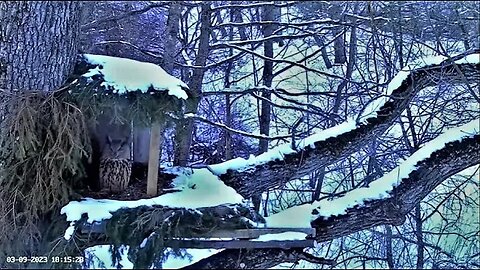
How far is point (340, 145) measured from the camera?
208 centimetres

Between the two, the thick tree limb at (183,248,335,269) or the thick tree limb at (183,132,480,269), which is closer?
the thick tree limb at (183,248,335,269)

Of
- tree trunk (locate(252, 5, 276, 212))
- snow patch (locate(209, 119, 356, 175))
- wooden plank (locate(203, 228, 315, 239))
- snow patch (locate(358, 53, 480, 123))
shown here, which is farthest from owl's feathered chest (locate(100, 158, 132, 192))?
tree trunk (locate(252, 5, 276, 212))

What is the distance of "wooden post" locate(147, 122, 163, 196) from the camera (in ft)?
5.23

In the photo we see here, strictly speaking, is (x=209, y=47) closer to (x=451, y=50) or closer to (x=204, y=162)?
(x=204, y=162)

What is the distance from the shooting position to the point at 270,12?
2.78 meters

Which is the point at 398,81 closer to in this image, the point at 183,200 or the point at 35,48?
the point at 183,200

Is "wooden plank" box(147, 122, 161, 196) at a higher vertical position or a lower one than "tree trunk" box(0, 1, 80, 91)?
lower

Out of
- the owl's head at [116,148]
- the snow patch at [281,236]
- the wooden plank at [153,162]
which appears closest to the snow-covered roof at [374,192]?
the snow patch at [281,236]

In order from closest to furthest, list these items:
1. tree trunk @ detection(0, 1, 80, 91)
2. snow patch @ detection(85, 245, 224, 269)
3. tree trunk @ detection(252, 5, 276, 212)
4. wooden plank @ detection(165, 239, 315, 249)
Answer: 1. tree trunk @ detection(0, 1, 80, 91)
2. wooden plank @ detection(165, 239, 315, 249)
3. snow patch @ detection(85, 245, 224, 269)
4. tree trunk @ detection(252, 5, 276, 212)

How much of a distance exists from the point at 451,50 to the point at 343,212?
94 centimetres

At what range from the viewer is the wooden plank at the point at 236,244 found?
162 centimetres

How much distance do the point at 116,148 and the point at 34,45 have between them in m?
0.38

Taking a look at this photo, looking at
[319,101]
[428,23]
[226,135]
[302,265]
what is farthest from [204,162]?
[428,23]

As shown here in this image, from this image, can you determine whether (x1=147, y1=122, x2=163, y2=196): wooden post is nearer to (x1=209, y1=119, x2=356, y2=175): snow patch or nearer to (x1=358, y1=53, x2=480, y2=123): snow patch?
(x1=209, y1=119, x2=356, y2=175): snow patch
